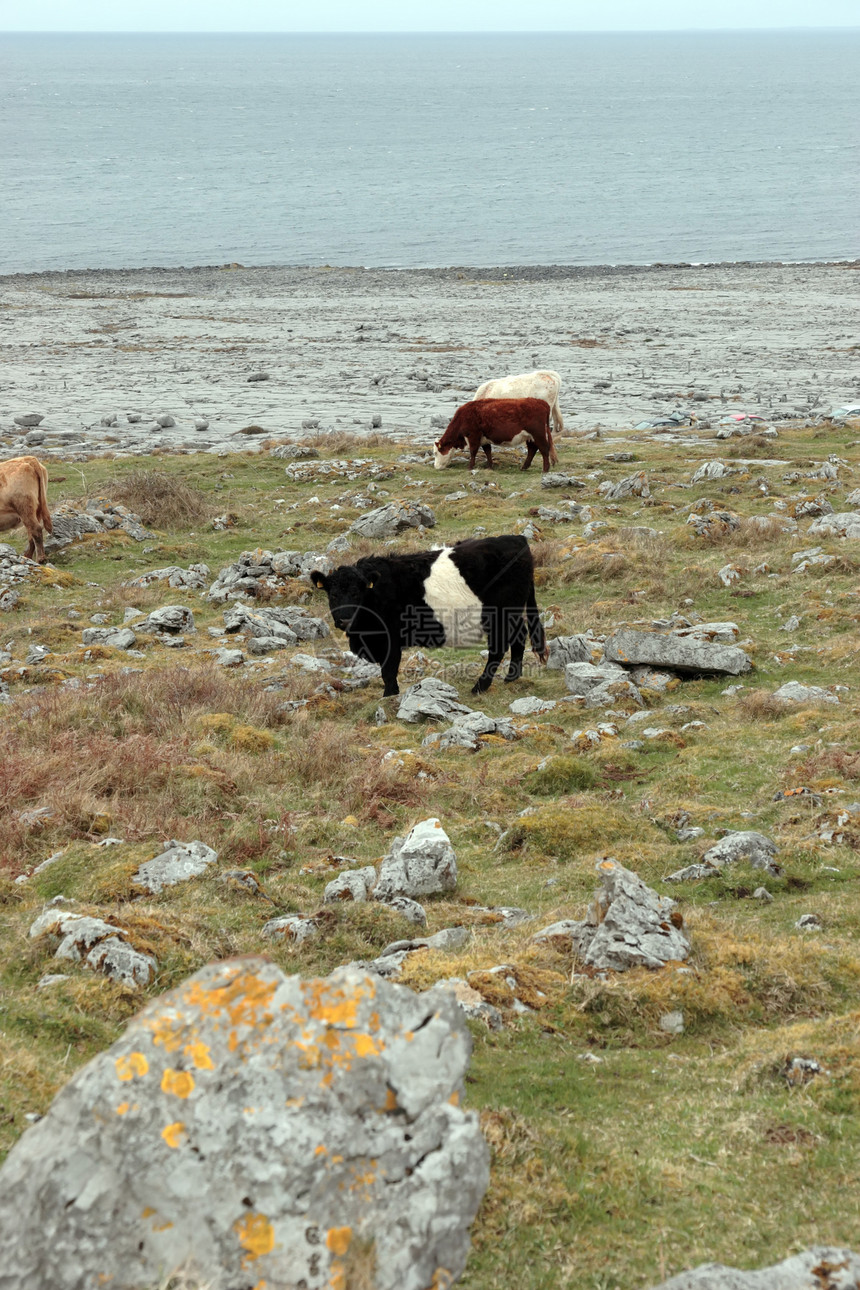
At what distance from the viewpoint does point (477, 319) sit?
173 feet

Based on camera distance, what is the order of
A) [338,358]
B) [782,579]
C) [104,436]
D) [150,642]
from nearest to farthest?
[150,642]
[782,579]
[104,436]
[338,358]

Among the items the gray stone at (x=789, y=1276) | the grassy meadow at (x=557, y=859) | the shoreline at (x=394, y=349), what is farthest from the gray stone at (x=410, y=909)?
the shoreline at (x=394, y=349)

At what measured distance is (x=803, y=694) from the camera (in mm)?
12602

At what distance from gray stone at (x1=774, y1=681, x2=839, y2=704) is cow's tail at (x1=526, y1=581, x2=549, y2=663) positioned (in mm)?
3361

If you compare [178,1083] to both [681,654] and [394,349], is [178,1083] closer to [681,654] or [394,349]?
[681,654]

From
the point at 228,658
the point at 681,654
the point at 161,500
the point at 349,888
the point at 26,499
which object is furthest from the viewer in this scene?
the point at 161,500

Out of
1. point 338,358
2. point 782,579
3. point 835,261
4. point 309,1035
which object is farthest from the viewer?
point 835,261

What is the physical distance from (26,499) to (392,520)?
6712 millimetres

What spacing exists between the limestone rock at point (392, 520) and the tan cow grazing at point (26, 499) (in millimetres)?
5738

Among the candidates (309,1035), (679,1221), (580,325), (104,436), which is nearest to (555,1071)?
(679,1221)

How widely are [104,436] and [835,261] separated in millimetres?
59128

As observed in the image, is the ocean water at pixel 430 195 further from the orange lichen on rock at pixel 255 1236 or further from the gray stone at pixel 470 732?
the orange lichen on rock at pixel 255 1236

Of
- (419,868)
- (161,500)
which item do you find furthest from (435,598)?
(161,500)

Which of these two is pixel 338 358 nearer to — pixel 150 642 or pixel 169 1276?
pixel 150 642
